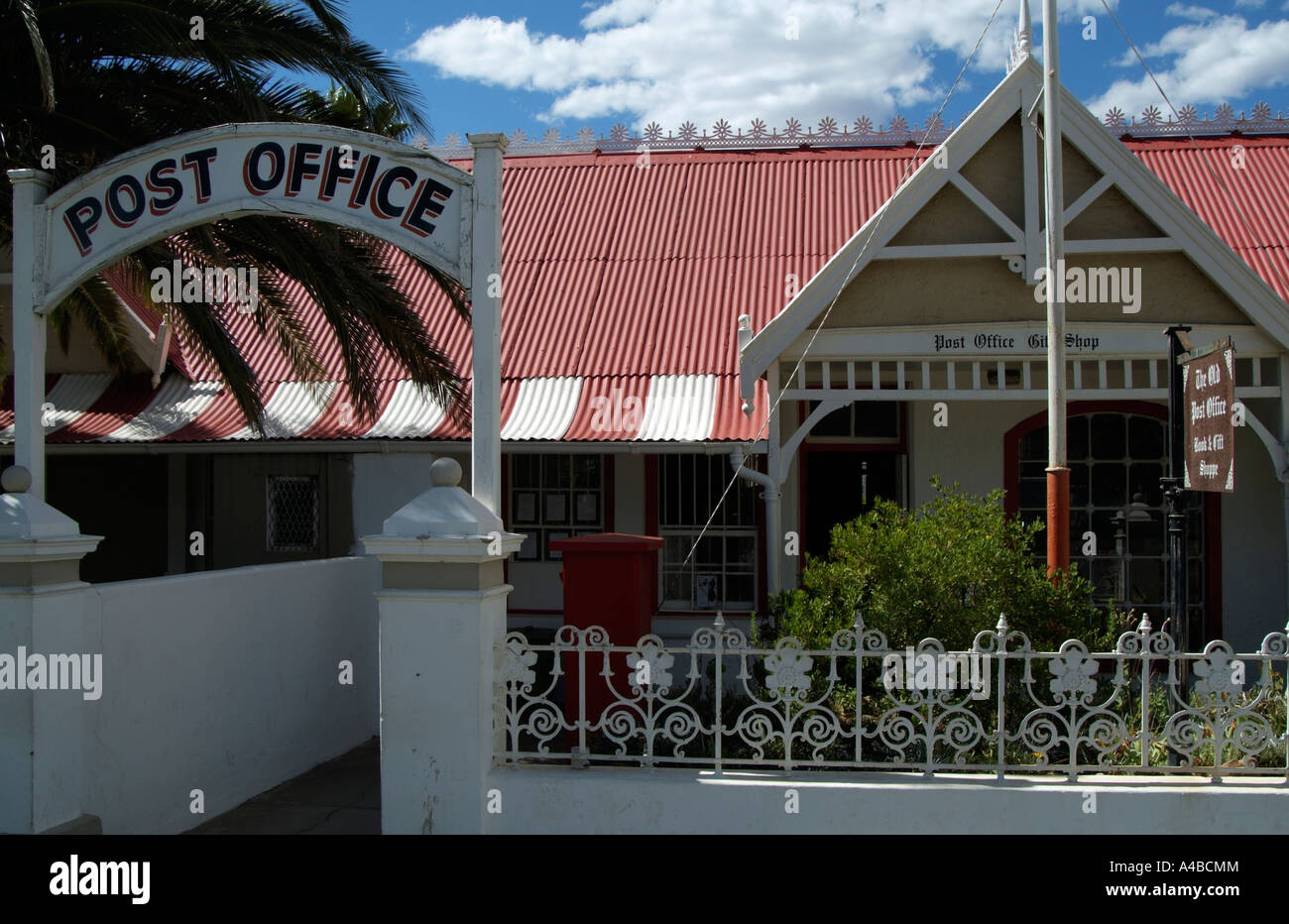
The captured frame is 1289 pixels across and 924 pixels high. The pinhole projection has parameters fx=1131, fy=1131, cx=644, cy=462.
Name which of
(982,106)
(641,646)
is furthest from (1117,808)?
(982,106)

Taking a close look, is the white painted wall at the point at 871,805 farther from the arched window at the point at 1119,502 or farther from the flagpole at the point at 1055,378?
the arched window at the point at 1119,502

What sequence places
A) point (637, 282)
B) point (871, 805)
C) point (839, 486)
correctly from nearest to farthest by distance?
point (871, 805), point (839, 486), point (637, 282)

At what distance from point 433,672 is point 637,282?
7.81 metres

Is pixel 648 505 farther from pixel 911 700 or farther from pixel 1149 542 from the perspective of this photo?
pixel 911 700

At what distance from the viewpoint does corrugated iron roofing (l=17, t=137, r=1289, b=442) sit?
10680 mm

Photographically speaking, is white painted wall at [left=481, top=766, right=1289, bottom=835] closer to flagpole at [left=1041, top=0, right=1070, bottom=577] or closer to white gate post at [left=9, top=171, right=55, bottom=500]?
flagpole at [left=1041, top=0, right=1070, bottom=577]

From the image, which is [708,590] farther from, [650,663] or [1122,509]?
[650,663]

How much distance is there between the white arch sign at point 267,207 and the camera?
5.30 meters

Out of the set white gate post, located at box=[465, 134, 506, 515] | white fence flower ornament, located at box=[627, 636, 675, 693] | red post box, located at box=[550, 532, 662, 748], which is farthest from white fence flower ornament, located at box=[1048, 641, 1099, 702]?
white gate post, located at box=[465, 134, 506, 515]

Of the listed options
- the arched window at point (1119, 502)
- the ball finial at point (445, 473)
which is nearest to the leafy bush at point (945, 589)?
the ball finial at point (445, 473)

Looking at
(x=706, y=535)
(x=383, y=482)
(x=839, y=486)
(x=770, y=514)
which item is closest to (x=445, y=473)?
(x=770, y=514)

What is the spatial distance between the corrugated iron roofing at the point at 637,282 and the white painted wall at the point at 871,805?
4.98m

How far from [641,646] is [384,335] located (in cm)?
418

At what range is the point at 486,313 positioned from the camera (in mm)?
5273
